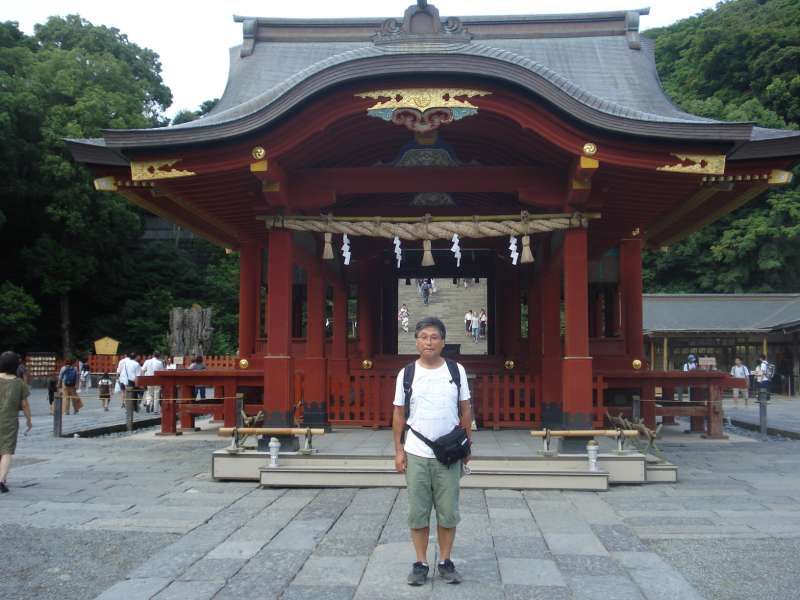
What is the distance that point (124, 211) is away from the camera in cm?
3612

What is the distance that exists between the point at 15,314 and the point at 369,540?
29052 millimetres

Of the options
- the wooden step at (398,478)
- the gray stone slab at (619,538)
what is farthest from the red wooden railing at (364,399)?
the gray stone slab at (619,538)

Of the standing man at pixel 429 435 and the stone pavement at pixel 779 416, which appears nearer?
the standing man at pixel 429 435

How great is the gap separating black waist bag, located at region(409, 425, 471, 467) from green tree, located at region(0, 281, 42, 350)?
2990 cm

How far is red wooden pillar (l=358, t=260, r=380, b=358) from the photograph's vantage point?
46.7ft

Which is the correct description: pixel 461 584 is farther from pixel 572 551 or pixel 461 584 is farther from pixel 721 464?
pixel 721 464

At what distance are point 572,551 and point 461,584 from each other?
117 centimetres

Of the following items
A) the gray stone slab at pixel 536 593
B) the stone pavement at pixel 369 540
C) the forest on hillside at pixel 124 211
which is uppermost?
the forest on hillside at pixel 124 211

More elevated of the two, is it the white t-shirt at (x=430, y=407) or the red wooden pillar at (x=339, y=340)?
the red wooden pillar at (x=339, y=340)

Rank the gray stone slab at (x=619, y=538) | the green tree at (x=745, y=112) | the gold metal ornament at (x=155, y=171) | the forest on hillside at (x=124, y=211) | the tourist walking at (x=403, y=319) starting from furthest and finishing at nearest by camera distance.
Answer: the green tree at (x=745, y=112) < the forest on hillside at (x=124, y=211) < the tourist walking at (x=403, y=319) < the gold metal ornament at (x=155, y=171) < the gray stone slab at (x=619, y=538)

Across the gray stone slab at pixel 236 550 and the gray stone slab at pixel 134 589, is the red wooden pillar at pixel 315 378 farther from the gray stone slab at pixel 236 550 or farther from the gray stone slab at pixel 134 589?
the gray stone slab at pixel 134 589

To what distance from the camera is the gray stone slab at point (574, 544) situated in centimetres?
529

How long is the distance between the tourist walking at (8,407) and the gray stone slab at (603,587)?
19.9ft

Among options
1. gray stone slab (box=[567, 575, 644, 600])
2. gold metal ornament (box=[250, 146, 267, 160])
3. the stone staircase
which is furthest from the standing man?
the stone staircase
